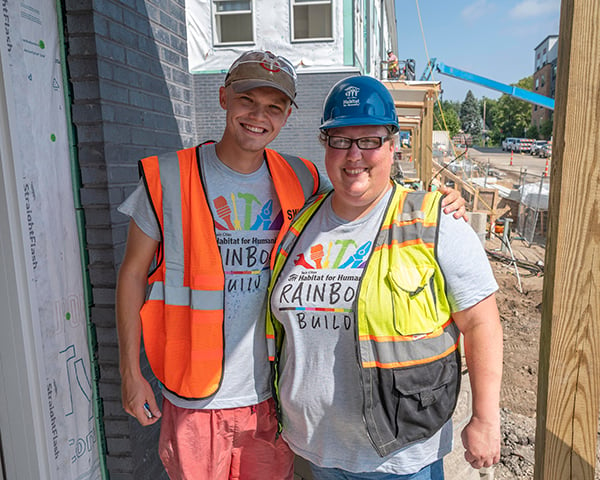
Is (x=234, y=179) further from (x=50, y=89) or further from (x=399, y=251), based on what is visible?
(x=50, y=89)

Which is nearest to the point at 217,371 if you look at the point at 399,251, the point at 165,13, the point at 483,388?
the point at 399,251

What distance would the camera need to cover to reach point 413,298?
1.66m

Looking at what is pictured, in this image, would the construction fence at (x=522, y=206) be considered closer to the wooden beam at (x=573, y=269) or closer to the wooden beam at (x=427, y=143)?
the wooden beam at (x=427, y=143)

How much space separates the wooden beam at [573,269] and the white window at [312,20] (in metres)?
12.1

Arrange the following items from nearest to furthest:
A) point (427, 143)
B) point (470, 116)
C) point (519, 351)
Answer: point (519, 351)
point (427, 143)
point (470, 116)

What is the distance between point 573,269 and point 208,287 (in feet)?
4.59

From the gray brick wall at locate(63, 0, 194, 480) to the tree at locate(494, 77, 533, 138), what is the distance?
8849cm

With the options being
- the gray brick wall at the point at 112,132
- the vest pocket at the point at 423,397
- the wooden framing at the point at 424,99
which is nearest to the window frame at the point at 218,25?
the wooden framing at the point at 424,99

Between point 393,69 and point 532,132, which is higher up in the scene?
point 393,69

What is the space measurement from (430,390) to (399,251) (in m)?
0.51

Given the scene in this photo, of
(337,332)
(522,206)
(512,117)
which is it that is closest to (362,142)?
(337,332)

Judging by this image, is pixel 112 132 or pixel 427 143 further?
pixel 427 143

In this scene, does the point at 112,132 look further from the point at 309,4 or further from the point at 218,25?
the point at 218,25

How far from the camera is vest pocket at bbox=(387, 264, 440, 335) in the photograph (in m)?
1.65
